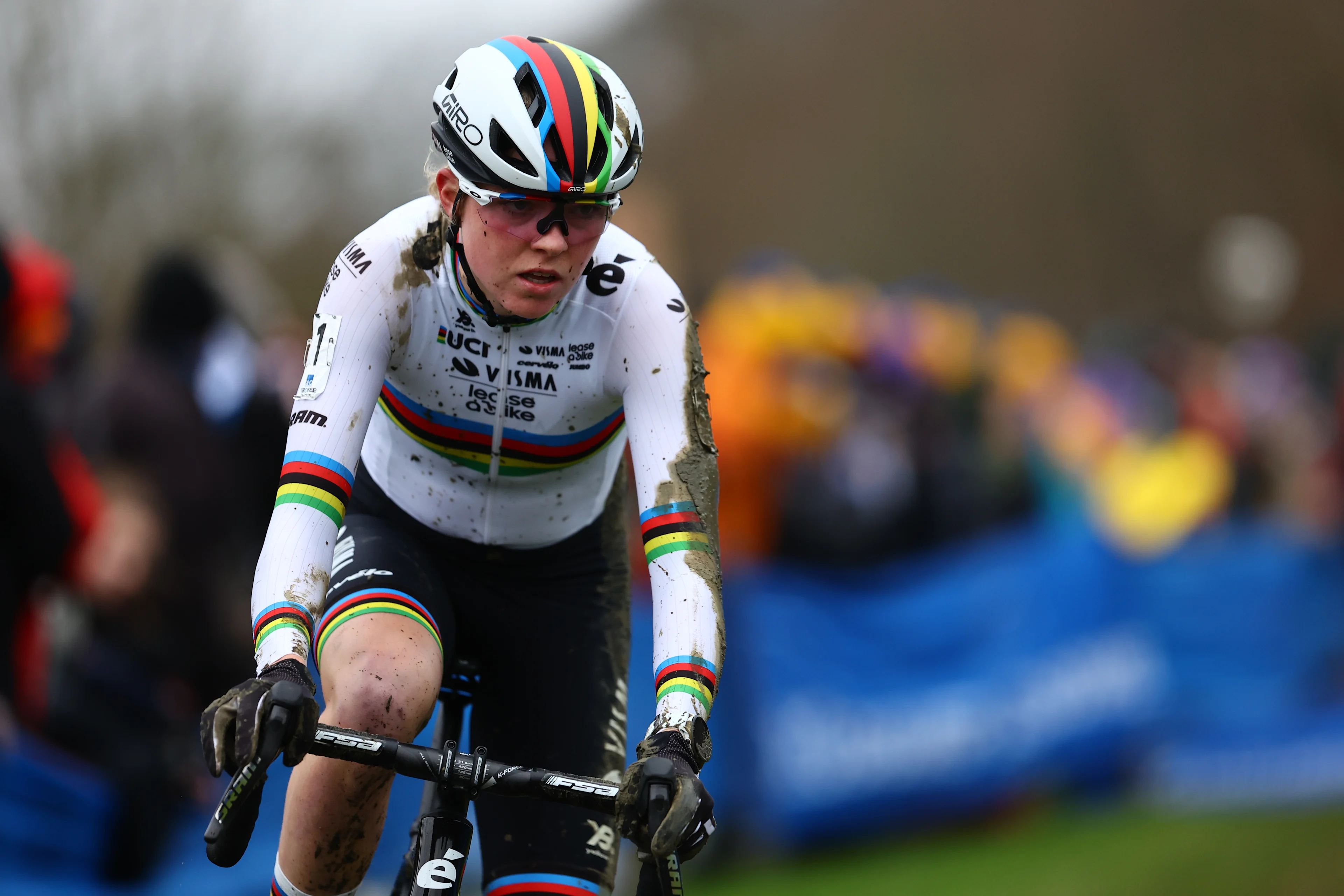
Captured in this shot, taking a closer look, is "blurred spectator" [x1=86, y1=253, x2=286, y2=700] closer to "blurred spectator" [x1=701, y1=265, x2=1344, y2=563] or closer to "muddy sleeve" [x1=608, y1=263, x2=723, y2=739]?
"blurred spectator" [x1=701, y1=265, x2=1344, y2=563]

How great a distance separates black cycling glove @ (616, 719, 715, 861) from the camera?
341 centimetres

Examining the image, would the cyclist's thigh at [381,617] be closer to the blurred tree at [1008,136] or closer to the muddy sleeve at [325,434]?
the muddy sleeve at [325,434]

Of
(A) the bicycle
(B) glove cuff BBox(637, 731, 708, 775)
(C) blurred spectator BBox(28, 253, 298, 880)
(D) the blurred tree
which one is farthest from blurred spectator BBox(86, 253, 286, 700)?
(D) the blurred tree

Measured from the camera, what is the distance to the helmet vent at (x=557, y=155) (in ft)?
12.5

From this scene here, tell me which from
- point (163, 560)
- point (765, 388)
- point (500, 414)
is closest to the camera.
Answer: point (500, 414)

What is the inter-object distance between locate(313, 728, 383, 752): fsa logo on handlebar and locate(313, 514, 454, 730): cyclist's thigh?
33 centimetres

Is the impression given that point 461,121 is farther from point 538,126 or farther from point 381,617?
point 381,617

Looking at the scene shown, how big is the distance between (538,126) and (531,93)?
118 mm

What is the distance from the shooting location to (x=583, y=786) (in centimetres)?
347

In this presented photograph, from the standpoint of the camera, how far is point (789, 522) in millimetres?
9977

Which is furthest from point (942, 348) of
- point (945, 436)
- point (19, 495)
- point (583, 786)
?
point (583, 786)

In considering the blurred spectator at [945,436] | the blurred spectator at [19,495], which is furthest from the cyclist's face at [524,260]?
the blurred spectator at [945,436]

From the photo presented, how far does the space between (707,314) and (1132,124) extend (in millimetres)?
23708

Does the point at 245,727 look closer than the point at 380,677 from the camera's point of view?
Yes
